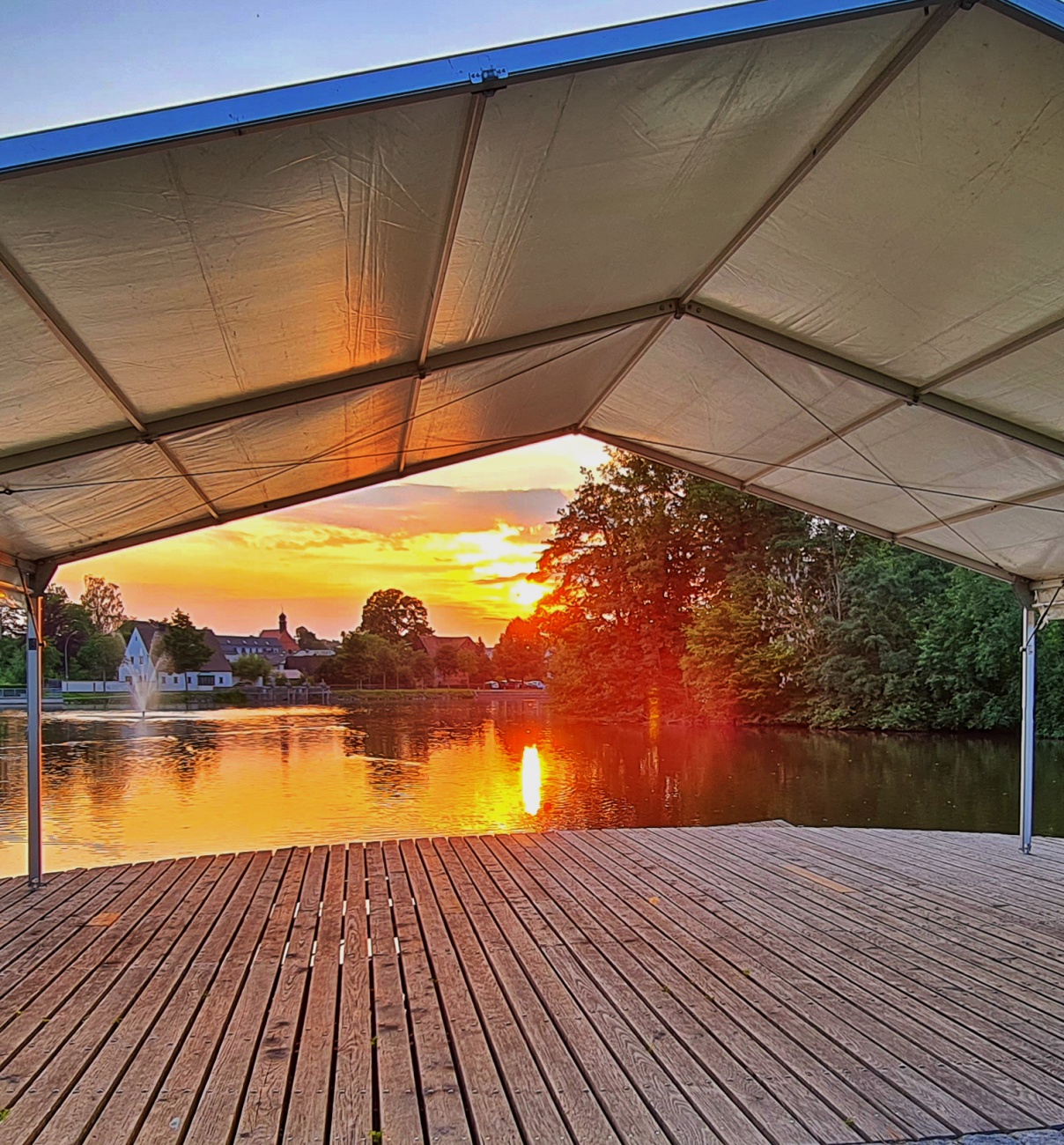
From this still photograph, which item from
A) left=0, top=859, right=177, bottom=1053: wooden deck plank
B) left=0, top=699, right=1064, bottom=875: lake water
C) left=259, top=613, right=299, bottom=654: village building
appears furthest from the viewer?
left=259, top=613, right=299, bottom=654: village building

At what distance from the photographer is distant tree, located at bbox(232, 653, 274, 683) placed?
41.3 meters

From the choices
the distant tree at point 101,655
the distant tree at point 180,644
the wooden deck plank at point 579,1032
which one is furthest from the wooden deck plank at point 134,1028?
the distant tree at point 180,644

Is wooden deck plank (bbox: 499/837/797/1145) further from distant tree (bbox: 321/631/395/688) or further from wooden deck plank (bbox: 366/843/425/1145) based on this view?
distant tree (bbox: 321/631/395/688)

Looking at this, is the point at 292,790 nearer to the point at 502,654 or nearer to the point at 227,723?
the point at 227,723

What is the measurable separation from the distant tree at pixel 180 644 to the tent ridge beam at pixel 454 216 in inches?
1493

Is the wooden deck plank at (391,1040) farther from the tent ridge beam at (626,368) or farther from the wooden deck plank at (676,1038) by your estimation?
the tent ridge beam at (626,368)

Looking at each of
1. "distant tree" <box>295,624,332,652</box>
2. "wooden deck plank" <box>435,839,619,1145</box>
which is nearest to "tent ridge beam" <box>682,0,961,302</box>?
"wooden deck plank" <box>435,839,619,1145</box>

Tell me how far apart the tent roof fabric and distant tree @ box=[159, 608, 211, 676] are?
3687 cm

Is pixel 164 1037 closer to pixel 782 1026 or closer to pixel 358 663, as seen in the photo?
pixel 782 1026

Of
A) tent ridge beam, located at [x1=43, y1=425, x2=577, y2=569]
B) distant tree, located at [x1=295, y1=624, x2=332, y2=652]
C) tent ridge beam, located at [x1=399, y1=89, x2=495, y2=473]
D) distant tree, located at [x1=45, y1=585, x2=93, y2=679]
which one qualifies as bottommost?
distant tree, located at [x1=295, y1=624, x2=332, y2=652]

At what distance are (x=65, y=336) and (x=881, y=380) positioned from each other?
320cm

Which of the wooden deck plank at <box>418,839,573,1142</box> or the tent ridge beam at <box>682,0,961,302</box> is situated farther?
the tent ridge beam at <box>682,0,961,302</box>

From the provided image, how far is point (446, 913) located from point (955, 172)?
127 inches

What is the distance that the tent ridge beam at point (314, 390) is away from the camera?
3.26 meters
